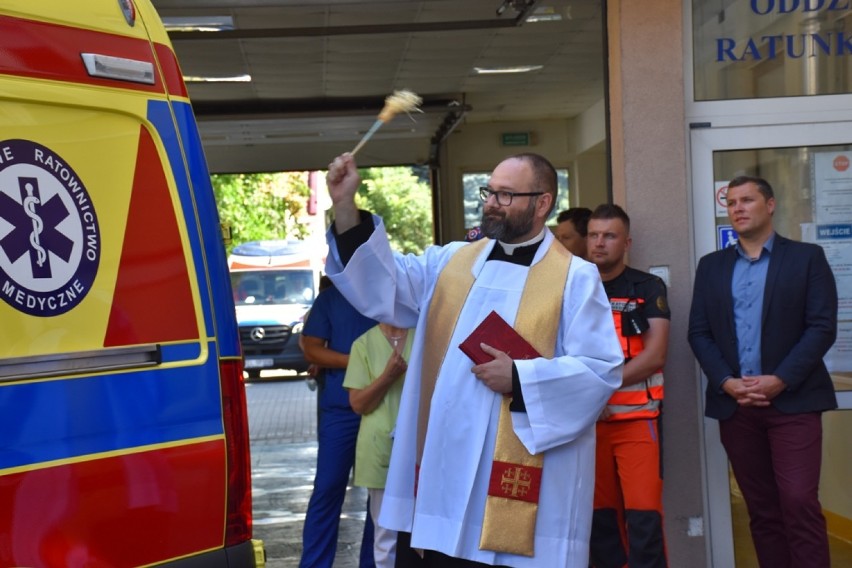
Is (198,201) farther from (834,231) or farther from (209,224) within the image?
(834,231)

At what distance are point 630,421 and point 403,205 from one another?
4197cm

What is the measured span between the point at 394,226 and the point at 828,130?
41653mm

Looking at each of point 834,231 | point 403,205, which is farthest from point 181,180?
point 403,205

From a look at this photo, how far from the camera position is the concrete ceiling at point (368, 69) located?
989 centimetres

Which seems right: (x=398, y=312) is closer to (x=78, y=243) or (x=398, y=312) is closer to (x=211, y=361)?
(x=211, y=361)

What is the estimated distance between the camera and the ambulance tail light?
3.45m

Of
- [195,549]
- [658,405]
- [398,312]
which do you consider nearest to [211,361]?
[195,549]

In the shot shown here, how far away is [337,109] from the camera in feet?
50.0

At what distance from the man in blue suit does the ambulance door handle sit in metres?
3.34

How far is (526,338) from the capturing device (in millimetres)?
4133

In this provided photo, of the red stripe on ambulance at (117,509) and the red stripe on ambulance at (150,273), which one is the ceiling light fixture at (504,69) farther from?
the red stripe on ambulance at (117,509)

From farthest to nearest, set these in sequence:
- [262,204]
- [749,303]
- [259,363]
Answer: [262,204], [259,363], [749,303]

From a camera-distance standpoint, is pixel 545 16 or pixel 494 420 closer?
pixel 494 420

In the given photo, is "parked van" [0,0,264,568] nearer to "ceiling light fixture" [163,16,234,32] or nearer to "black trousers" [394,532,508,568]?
"black trousers" [394,532,508,568]
